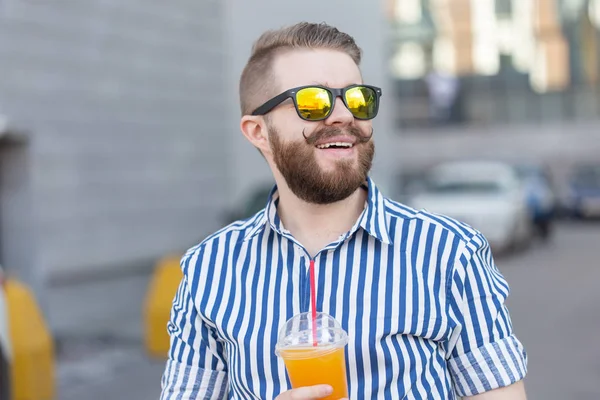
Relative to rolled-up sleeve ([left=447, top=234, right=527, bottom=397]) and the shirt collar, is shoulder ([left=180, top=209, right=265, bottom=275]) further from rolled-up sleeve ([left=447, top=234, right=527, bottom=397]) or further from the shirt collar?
rolled-up sleeve ([left=447, top=234, right=527, bottom=397])

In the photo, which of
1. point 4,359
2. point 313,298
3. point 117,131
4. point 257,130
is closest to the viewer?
point 313,298

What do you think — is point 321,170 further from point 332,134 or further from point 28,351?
point 28,351

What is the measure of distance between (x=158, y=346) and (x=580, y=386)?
3846 millimetres

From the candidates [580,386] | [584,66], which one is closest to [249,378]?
[580,386]

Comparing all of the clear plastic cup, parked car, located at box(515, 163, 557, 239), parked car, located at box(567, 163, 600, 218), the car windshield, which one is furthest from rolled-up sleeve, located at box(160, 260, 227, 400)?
parked car, located at box(567, 163, 600, 218)

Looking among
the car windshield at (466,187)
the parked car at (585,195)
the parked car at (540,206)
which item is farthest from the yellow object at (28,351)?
the parked car at (585,195)

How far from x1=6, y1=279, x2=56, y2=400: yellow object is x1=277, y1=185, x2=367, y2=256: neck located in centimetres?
501

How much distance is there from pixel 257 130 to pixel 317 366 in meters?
0.72

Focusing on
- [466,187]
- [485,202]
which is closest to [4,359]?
[485,202]

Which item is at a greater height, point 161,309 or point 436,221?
point 436,221

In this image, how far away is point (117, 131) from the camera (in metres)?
11.4

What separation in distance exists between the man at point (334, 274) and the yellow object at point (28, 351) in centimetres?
486

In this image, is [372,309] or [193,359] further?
[193,359]

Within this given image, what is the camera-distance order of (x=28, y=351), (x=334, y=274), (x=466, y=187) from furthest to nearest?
(x=466, y=187)
(x=28, y=351)
(x=334, y=274)
